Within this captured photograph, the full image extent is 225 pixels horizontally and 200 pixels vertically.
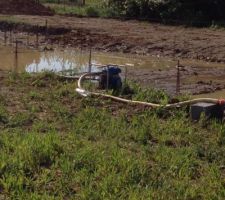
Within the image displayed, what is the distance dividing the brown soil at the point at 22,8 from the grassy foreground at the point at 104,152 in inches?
954

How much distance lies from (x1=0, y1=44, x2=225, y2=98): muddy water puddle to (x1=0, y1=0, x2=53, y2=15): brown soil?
1204cm

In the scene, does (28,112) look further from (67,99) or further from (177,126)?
(177,126)

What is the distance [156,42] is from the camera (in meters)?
23.4

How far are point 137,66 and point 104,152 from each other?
38.5 ft

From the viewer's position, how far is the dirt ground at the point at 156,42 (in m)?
16.2

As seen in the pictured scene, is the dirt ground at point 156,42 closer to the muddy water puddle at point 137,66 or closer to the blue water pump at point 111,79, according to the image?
the muddy water puddle at point 137,66

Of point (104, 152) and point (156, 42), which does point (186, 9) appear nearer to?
point (156, 42)

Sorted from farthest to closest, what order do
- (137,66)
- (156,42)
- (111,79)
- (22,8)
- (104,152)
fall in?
(22,8) < (156,42) < (137,66) < (111,79) < (104,152)

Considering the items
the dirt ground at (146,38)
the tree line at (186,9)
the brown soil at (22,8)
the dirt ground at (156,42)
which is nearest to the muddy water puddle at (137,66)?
the dirt ground at (156,42)

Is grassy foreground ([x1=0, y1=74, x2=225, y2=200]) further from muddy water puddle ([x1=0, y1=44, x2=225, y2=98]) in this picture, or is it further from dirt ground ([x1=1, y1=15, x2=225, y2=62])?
dirt ground ([x1=1, y1=15, x2=225, y2=62])

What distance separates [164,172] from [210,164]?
2.36ft

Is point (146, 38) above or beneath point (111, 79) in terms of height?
beneath

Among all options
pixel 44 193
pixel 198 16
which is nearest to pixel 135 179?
pixel 44 193

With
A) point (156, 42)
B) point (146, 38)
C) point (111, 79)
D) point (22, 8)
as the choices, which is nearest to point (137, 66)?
point (156, 42)
